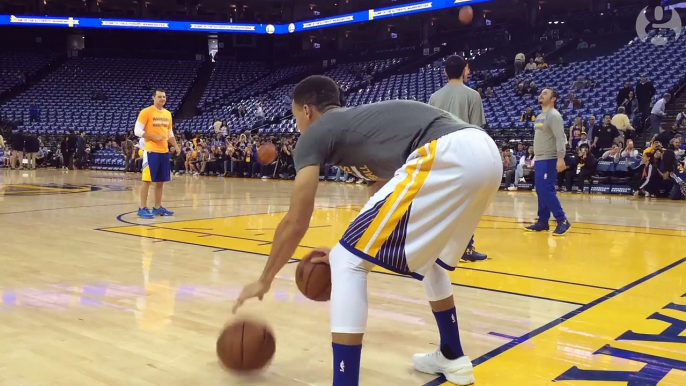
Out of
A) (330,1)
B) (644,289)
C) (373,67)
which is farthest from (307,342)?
(330,1)

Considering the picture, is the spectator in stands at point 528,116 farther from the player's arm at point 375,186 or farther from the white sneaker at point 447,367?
the white sneaker at point 447,367

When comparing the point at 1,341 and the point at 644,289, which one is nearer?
the point at 1,341

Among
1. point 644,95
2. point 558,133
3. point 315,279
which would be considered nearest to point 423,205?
point 315,279

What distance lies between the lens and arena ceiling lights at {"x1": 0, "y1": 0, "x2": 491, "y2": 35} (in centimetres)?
2830

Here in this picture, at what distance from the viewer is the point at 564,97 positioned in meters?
16.6

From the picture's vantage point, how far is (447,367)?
91.0 inches

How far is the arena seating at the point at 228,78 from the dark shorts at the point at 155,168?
2352 centimetres

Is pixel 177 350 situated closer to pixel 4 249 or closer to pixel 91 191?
pixel 4 249

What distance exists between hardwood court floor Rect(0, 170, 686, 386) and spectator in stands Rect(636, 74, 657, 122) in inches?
341

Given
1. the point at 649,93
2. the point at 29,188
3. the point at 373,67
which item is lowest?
the point at 29,188

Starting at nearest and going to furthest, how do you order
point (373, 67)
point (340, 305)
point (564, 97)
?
point (340, 305), point (564, 97), point (373, 67)

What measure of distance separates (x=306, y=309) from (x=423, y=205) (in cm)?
150

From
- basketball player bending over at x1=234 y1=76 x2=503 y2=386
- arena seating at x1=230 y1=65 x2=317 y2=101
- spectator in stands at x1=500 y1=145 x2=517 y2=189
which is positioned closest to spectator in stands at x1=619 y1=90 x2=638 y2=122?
spectator in stands at x1=500 y1=145 x2=517 y2=189

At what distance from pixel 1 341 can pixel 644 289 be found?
3539 millimetres
